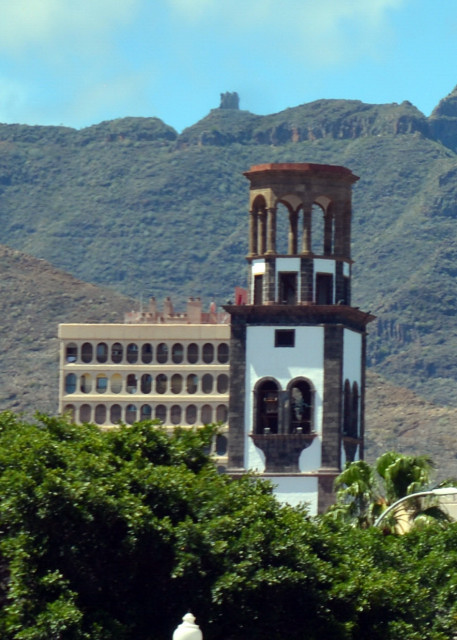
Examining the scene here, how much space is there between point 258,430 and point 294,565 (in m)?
32.3

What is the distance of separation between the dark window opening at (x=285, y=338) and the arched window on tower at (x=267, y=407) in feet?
4.87

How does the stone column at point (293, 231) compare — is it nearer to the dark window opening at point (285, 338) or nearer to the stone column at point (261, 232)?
the stone column at point (261, 232)

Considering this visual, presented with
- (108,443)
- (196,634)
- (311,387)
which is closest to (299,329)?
(311,387)

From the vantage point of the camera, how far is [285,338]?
333 ft

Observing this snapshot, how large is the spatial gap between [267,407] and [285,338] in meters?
2.74

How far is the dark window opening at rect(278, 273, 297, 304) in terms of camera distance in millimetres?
101688

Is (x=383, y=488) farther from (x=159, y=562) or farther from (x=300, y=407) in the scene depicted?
(x=300, y=407)

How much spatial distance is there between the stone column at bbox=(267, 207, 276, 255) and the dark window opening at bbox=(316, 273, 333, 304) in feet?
6.88

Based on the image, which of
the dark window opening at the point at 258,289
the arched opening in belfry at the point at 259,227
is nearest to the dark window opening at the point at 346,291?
the dark window opening at the point at 258,289

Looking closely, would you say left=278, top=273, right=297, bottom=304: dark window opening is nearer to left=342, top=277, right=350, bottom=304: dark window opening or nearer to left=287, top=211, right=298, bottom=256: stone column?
left=287, top=211, right=298, bottom=256: stone column

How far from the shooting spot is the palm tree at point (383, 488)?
82125 mm

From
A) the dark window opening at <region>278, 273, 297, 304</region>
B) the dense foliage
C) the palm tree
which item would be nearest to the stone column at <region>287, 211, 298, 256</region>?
the dark window opening at <region>278, 273, 297, 304</region>

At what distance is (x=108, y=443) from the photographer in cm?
7312

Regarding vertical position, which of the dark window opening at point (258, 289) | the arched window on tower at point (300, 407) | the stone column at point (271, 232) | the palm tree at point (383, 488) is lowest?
the palm tree at point (383, 488)
